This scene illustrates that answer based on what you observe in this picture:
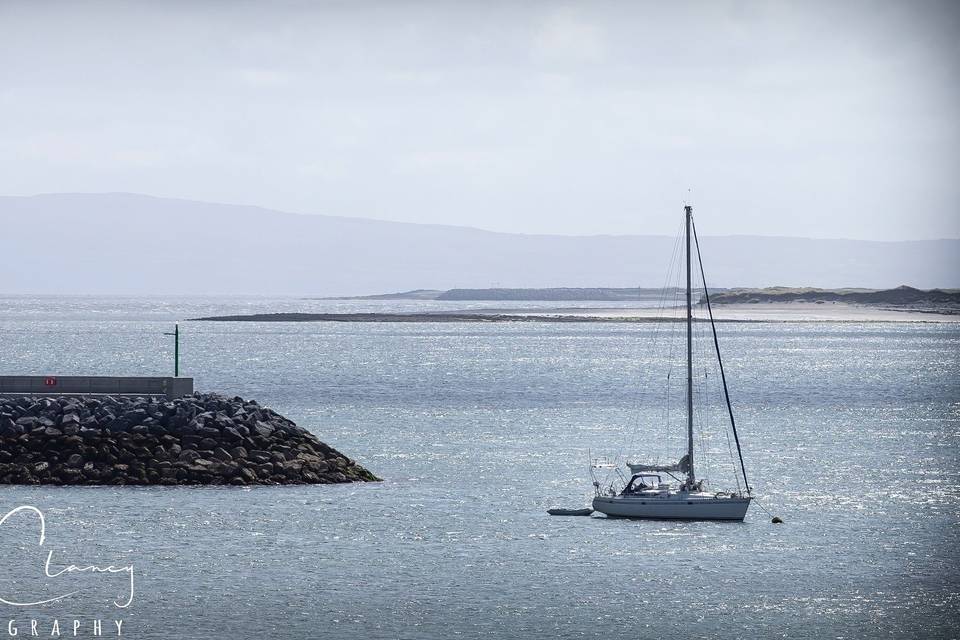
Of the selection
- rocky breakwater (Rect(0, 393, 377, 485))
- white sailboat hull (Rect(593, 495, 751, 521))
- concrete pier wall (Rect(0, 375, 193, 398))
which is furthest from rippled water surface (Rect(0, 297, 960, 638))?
concrete pier wall (Rect(0, 375, 193, 398))

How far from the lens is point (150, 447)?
4478 cm

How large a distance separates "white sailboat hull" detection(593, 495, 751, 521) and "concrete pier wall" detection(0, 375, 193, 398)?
1725cm

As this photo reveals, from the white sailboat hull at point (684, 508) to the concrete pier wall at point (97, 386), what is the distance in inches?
679

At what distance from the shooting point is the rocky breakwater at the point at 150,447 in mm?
43594

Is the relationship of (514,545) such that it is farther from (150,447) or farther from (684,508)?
(150,447)

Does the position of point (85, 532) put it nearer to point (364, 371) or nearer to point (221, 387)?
point (221, 387)

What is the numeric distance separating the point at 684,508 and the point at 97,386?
21.9 meters

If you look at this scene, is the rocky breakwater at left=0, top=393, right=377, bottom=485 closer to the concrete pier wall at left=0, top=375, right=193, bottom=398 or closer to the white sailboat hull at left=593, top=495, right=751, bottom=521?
the concrete pier wall at left=0, top=375, right=193, bottom=398

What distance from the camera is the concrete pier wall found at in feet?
162

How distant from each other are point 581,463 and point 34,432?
20015mm

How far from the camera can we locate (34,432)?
44.7 metres

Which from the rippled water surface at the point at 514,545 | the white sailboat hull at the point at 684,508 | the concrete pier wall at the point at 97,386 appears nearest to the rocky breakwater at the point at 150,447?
the rippled water surface at the point at 514,545

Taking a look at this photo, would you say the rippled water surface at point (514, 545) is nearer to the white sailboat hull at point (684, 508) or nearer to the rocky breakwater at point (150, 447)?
the white sailboat hull at point (684, 508)

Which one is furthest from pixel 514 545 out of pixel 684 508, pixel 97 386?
pixel 97 386
